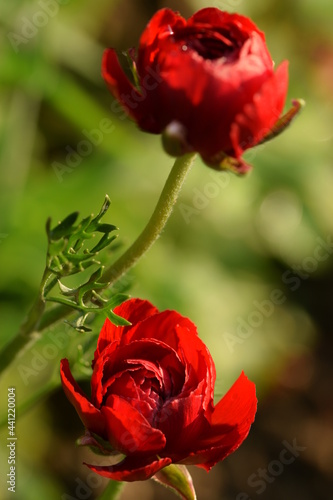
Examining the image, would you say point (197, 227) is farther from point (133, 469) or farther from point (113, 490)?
point (133, 469)

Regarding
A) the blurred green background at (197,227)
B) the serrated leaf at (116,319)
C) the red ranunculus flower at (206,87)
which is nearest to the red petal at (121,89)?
the red ranunculus flower at (206,87)

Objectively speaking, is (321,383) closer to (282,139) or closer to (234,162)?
(282,139)

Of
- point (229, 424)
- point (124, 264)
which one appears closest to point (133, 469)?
point (229, 424)

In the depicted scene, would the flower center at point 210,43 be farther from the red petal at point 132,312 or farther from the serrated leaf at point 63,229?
the red petal at point 132,312

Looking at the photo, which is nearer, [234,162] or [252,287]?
[234,162]

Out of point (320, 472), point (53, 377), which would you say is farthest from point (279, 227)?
point (53, 377)

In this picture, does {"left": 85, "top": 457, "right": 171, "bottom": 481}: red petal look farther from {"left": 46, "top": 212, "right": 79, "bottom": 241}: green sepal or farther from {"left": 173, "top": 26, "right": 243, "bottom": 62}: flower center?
{"left": 173, "top": 26, "right": 243, "bottom": 62}: flower center

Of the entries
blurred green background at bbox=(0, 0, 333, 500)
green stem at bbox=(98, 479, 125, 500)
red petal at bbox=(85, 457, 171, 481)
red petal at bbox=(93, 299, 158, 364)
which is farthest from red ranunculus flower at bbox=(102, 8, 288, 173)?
blurred green background at bbox=(0, 0, 333, 500)

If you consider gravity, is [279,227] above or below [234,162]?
below
